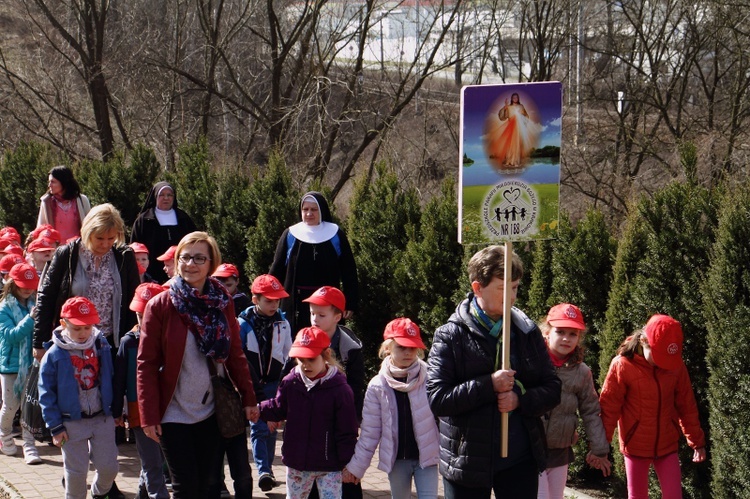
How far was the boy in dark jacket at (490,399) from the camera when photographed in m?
4.50

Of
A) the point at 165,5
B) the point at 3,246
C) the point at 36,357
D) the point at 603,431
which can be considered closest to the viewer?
the point at 603,431

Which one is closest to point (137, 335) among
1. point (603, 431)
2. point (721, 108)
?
point (603, 431)

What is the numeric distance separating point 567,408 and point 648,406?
0.56m

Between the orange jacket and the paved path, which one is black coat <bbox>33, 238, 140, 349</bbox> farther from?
the orange jacket

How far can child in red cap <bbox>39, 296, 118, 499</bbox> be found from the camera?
21.1 ft

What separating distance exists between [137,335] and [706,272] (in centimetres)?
380

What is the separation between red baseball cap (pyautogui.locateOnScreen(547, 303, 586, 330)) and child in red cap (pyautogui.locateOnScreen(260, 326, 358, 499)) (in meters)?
1.31

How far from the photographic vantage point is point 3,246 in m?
10.4

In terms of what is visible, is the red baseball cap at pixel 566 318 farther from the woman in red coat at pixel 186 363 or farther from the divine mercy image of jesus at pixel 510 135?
the woman in red coat at pixel 186 363

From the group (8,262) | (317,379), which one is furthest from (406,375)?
(8,262)

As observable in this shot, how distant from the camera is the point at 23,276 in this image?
8.33 m

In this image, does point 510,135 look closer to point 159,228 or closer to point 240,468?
point 240,468

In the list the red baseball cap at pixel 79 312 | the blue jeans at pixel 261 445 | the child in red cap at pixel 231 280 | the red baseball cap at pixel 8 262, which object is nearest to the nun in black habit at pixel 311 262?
the child in red cap at pixel 231 280

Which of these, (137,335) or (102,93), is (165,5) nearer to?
(102,93)
